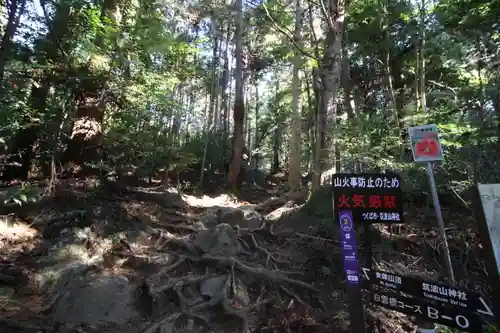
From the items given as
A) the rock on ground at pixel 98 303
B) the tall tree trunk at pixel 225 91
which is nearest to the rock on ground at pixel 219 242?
the rock on ground at pixel 98 303

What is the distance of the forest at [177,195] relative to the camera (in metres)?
4.67

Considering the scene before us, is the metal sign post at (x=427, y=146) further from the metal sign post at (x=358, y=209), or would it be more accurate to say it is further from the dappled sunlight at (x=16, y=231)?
the dappled sunlight at (x=16, y=231)

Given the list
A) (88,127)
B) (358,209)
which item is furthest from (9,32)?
(358,209)

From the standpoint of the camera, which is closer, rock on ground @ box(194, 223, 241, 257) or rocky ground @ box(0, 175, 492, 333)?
rocky ground @ box(0, 175, 492, 333)

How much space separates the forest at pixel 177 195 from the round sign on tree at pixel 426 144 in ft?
5.21

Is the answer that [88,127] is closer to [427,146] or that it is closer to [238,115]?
[238,115]

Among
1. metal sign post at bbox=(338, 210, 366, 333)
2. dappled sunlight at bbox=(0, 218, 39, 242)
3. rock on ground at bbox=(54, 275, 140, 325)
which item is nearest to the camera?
metal sign post at bbox=(338, 210, 366, 333)

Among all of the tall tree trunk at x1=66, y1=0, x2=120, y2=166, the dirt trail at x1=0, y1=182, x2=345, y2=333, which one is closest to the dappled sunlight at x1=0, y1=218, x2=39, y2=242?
the dirt trail at x1=0, y1=182, x2=345, y2=333

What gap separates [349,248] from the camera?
140 inches

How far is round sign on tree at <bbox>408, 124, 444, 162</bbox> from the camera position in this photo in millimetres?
4016

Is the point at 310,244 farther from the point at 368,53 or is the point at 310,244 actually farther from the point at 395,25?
the point at 395,25

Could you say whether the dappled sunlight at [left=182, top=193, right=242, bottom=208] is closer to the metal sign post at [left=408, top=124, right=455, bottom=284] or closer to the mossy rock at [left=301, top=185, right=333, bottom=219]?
the mossy rock at [left=301, top=185, right=333, bottom=219]

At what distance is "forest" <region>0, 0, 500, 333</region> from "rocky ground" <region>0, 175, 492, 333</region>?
1.0 inches

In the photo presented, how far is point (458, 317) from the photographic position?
278 centimetres
